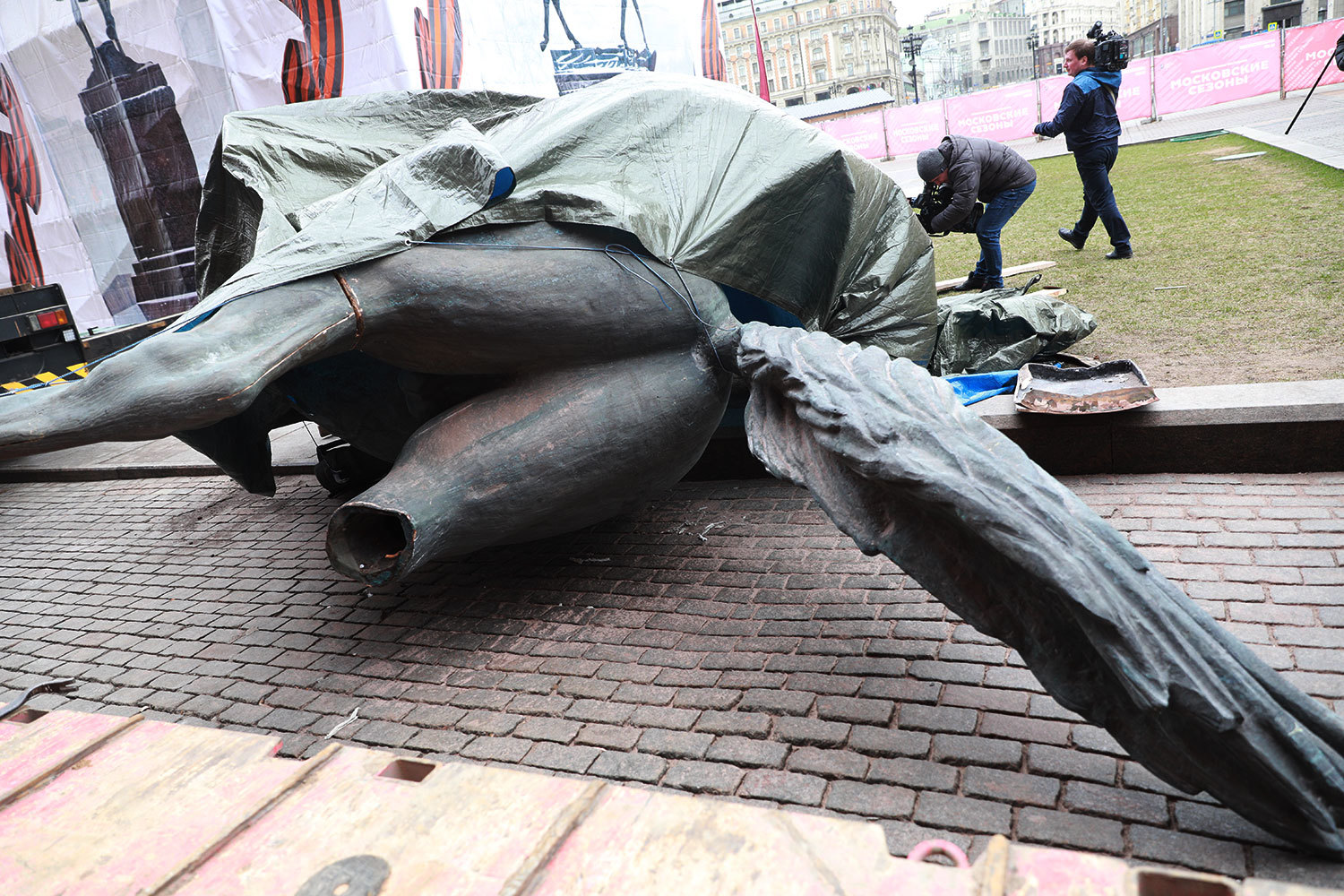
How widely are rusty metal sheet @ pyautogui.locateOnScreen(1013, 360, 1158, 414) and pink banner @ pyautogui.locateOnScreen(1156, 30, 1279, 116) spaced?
23.9 metres

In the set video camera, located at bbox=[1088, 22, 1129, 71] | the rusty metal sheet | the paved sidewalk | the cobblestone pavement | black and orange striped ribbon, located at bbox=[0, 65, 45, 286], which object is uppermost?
black and orange striped ribbon, located at bbox=[0, 65, 45, 286]

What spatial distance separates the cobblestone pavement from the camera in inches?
96.2

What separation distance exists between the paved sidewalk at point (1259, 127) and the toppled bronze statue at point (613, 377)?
31.1 ft

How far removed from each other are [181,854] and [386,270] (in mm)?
2267

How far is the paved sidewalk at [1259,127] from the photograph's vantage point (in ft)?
41.6

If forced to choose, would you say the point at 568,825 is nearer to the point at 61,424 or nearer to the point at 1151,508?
the point at 61,424

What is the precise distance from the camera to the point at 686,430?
12.3ft

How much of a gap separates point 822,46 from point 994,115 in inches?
3077

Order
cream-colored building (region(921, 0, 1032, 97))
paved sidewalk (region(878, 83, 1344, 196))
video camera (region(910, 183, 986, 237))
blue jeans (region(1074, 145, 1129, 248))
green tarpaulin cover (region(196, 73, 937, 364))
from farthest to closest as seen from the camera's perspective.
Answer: cream-colored building (region(921, 0, 1032, 97)) < paved sidewalk (region(878, 83, 1344, 196)) < blue jeans (region(1074, 145, 1129, 248)) < video camera (region(910, 183, 986, 237)) < green tarpaulin cover (region(196, 73, 937, 364))

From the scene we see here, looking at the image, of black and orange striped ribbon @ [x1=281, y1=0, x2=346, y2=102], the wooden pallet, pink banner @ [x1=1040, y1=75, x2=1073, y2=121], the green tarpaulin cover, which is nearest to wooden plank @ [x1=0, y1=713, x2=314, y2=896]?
the wooden pallet

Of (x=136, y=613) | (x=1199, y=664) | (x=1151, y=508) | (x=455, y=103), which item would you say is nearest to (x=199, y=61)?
A: (x=455, y=103)

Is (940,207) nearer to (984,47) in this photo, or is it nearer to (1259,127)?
(1259,127)

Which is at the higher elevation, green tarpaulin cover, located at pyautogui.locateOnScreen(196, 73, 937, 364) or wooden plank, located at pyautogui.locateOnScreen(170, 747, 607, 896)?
green tarpaulin cover, located at pyautogui.locateOnScreen(196, 73, 937, 364)

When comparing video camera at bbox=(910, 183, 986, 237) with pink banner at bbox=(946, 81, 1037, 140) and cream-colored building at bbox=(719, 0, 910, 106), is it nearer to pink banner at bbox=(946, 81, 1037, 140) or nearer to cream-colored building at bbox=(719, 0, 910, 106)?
pink banner at bbox=(946, 81, 1037, 140)
